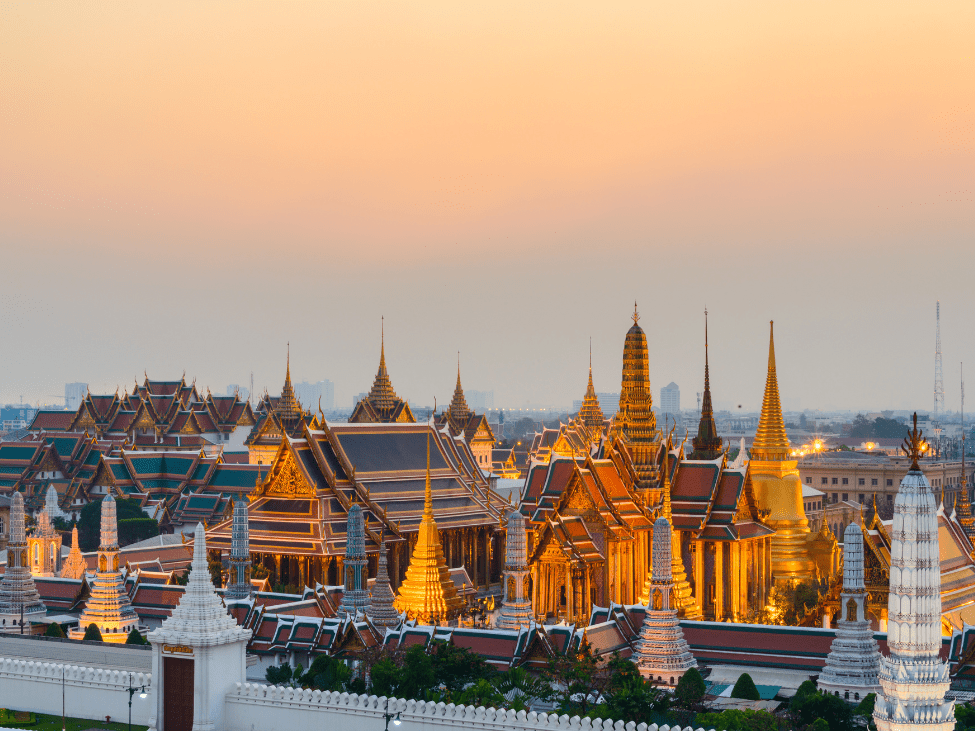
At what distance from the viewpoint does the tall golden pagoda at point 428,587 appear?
37938 millimetres

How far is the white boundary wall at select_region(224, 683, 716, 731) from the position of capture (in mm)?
24938

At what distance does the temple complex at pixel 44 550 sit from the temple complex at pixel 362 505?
581 centimetres

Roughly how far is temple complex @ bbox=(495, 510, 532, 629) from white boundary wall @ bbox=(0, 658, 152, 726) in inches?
434

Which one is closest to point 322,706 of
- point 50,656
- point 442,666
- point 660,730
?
point 442,666

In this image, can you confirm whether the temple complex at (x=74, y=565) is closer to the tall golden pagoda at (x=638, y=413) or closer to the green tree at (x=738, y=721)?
the tall golden pagoda at (x=638, y=413)

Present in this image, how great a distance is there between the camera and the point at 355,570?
133 feet

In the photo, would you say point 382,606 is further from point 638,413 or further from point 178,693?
point 638,413

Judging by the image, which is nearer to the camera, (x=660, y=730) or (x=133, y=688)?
(x=660, y=730)

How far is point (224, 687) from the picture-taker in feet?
88.5

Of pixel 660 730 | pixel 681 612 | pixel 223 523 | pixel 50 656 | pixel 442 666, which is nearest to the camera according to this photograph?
pixel 660 730

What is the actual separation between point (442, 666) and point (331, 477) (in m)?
21.5

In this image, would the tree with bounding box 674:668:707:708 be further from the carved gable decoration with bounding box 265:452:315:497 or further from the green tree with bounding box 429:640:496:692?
the carved gable decoration with bounding box 265:452:315:497

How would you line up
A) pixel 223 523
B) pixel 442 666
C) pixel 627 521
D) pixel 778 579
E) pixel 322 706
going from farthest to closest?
pixel 223 523 < pixel 778 579 < pixel 627 521 < pixel 442 666 < pixel 322 706

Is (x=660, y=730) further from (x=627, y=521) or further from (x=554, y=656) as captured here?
(x=627, y=521)
